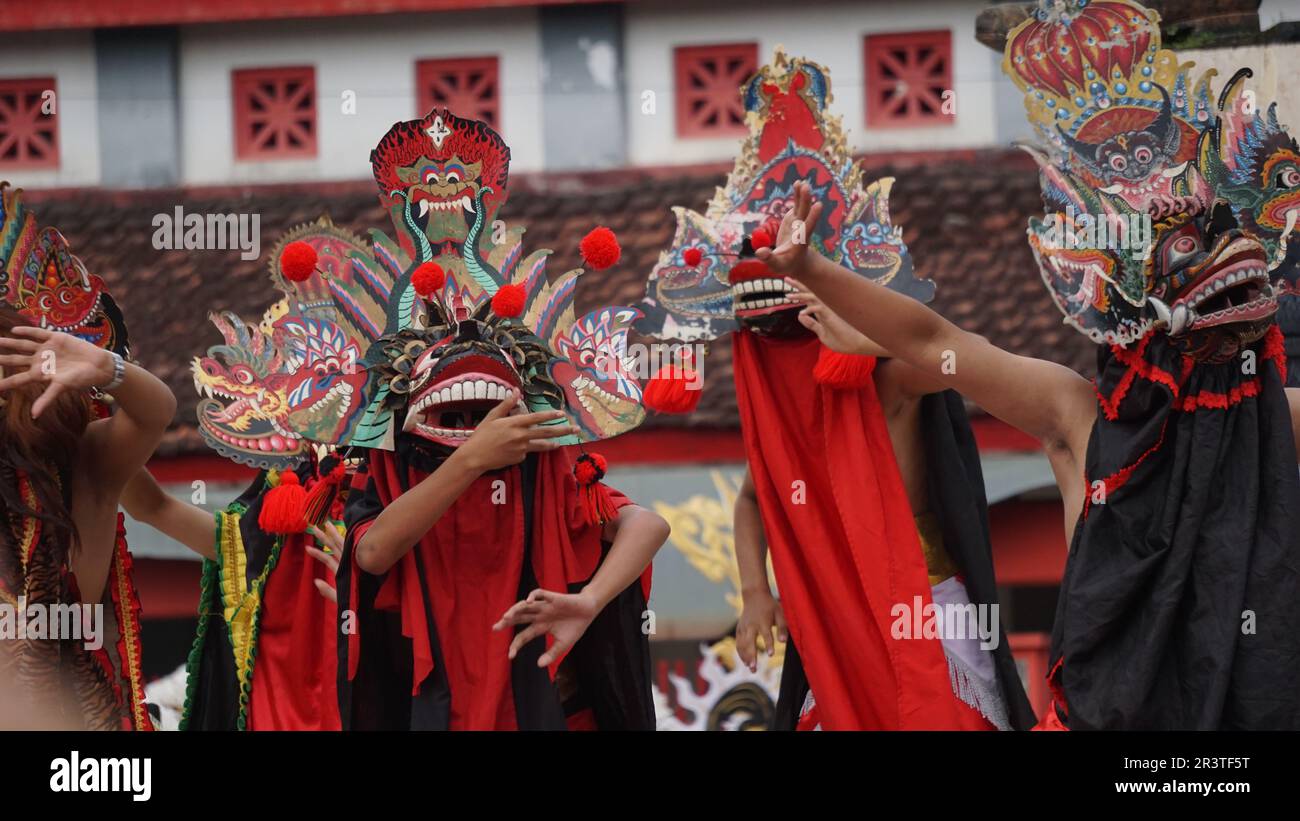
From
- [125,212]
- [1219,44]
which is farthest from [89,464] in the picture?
[125,212]

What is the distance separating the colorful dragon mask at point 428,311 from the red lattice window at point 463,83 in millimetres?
4370

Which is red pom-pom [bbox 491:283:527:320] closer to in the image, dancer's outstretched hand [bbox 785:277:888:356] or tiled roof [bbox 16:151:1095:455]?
dancer's outstretched hand [bbox 785:277:888:356]

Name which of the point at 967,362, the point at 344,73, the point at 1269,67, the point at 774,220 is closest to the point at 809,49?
the point at 344,73

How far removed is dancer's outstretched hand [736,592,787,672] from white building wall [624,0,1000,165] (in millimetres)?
3953

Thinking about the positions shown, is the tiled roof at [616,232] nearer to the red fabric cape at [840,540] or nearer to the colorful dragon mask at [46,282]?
the red fabric cape at [840,540]

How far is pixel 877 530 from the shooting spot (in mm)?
4914

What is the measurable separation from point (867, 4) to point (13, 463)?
541 cm

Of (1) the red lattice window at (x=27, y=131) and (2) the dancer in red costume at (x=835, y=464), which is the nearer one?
(2) the dancer in red costume at (x=835, y=464)

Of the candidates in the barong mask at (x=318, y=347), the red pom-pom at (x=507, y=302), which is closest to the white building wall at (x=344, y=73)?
the barong mask at (x=318, y=347)

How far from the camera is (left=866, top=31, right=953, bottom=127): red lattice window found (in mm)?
8781

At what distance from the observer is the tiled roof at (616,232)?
27.4ft

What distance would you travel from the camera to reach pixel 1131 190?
434 cm

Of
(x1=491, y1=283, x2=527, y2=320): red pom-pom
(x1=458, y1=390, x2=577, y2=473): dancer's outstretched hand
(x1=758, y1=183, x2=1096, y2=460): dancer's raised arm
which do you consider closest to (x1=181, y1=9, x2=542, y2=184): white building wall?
(x1=491, y1=283, x2=527, y2=320): red pom-pom

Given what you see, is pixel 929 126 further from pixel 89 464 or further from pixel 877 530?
pixel 89 464
